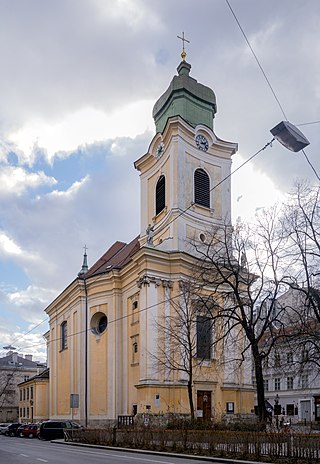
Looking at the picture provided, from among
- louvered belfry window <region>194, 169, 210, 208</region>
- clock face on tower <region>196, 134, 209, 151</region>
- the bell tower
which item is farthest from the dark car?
clock face on tower <region>196, 134, 209, 151</region>

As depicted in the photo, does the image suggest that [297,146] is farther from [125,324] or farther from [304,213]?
[125,324]

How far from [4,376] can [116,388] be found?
61066mm

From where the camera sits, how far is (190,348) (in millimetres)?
34000

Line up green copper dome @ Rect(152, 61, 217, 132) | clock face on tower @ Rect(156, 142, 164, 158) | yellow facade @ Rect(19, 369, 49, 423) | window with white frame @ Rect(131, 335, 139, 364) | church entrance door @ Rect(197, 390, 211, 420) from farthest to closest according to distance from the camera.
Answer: yellow facade @ Rect(19, 369, 49, 423), clock face on tower @ Rect(156, 142, 164, 158), green copper dome @ Rect(152, 61, 217, 132), window with white frame @ Rect(131, 335, 139, 364), church entrance door @ Rect(197, 390, 211, 420)

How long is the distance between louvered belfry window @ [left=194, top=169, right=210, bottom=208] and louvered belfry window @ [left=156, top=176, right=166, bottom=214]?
7.64 ft

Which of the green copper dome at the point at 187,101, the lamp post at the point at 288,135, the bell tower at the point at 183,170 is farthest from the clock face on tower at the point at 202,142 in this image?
the lamp post at the point at 288,135

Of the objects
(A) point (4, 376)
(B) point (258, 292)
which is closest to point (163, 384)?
(B) point (258, 292)

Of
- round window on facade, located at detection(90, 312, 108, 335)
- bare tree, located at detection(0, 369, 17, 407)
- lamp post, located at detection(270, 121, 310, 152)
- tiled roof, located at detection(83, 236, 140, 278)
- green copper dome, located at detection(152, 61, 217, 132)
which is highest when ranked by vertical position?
green copper dome, located at detection(152, 61, 217, 132)

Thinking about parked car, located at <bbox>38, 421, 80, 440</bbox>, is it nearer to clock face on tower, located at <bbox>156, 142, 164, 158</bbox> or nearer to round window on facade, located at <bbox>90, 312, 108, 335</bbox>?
round window on facade, located at <bbox>90, 312, 108, 335</bbox>

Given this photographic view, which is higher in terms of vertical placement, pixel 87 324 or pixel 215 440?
pixel 87 324

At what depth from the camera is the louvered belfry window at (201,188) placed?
1714 inches

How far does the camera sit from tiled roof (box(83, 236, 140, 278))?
49.0 meters

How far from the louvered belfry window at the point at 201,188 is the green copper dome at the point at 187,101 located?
367 cm

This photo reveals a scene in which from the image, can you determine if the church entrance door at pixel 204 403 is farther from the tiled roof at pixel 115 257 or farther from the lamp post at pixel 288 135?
the lamp post at pixel 288 135
